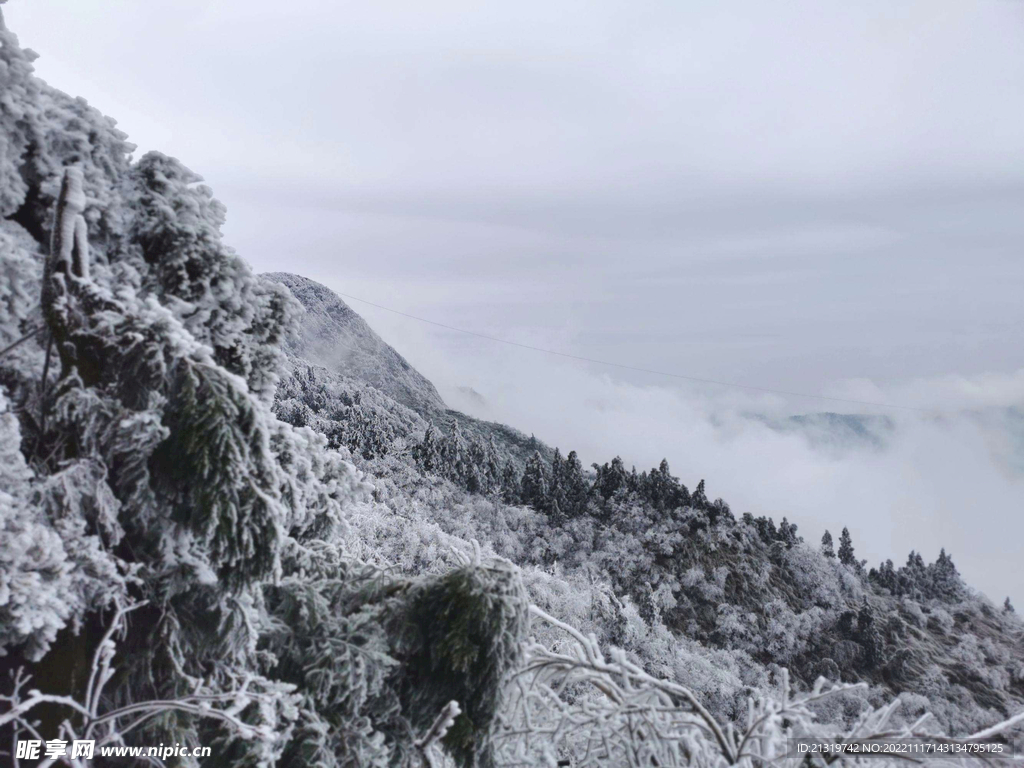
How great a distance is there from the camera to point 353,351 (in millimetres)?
58000

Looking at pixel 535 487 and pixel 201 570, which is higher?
pixel 535 487

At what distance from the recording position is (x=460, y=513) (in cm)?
3391

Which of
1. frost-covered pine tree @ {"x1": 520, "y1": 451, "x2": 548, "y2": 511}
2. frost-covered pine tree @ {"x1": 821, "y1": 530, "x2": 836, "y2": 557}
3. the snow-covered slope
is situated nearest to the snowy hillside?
frost-covered pine tree @ {"x1": 520, "y1": 451, "x2": 548, "y2": 511}

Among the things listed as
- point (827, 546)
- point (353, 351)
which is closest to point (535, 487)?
point (827, 546)

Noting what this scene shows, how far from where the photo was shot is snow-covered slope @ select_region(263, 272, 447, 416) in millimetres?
54250

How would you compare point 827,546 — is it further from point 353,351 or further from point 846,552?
point 353,351

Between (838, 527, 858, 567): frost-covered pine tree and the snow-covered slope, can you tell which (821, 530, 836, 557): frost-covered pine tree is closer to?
(838, 527, 858, 567): frost-covered pine tree

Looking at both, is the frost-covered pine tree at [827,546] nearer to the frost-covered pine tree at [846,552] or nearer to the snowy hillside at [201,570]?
the frost-covered pine tree at [846,552]

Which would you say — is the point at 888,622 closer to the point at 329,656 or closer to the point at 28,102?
the point at 329,656

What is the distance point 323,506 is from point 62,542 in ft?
7.56

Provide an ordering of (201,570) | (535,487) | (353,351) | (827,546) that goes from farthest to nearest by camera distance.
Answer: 1. (353,351)
2. (827,546)
3. (535,487)
4. (201,570)

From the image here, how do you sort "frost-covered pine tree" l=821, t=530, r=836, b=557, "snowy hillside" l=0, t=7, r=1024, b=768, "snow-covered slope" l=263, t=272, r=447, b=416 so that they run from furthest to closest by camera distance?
"snow-covered slope" l=263, t=272, r=447, b=416, "frost-covered pine tree" l=821, t=530, r=836, b=557, "snowy hillside" l=0, t=7, r=1024, b=768

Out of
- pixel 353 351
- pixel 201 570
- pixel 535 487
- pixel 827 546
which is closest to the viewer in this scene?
pixel 201 570

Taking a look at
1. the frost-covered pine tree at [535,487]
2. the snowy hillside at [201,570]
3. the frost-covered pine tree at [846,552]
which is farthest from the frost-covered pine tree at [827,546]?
the snowy hillside at [201,570]
